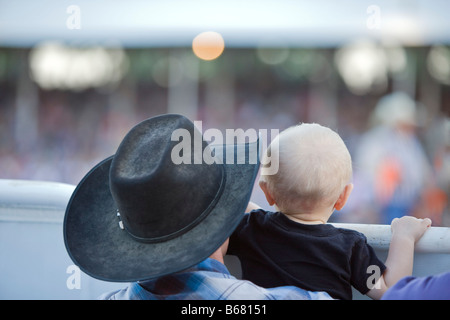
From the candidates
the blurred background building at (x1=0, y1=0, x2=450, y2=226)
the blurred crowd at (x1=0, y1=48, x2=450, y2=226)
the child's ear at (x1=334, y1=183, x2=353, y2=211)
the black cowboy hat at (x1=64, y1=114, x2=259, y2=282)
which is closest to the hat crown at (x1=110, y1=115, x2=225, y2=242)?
the black cowboy hat at (x1=64, y1=114, x2=259, y2=282)

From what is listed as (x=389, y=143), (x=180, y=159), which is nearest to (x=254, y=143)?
(x=180, y=159)

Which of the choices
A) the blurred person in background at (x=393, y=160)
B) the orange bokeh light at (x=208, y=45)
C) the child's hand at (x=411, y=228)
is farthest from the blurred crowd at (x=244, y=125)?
the child's hand at (x=411, y=228)

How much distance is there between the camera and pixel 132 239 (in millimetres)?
926

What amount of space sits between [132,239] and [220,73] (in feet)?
17.2

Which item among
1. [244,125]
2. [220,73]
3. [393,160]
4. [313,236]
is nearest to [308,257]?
[313,236]

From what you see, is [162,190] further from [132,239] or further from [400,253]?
[400,253]

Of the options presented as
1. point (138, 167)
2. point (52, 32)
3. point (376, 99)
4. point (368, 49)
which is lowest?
point (138, 167)

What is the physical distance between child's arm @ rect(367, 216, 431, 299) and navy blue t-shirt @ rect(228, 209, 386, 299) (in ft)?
0.07

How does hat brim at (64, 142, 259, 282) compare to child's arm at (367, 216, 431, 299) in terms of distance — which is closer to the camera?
hat brim at (64, 142, 259, 282)

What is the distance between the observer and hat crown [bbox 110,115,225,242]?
86 cm

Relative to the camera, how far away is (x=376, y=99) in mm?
5977

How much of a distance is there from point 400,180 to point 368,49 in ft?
8.46

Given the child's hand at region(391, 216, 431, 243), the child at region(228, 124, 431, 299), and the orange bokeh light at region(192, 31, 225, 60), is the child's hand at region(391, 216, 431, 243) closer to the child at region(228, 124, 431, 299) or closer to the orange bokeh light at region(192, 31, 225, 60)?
the child at region(228, 124, 431, 299)
